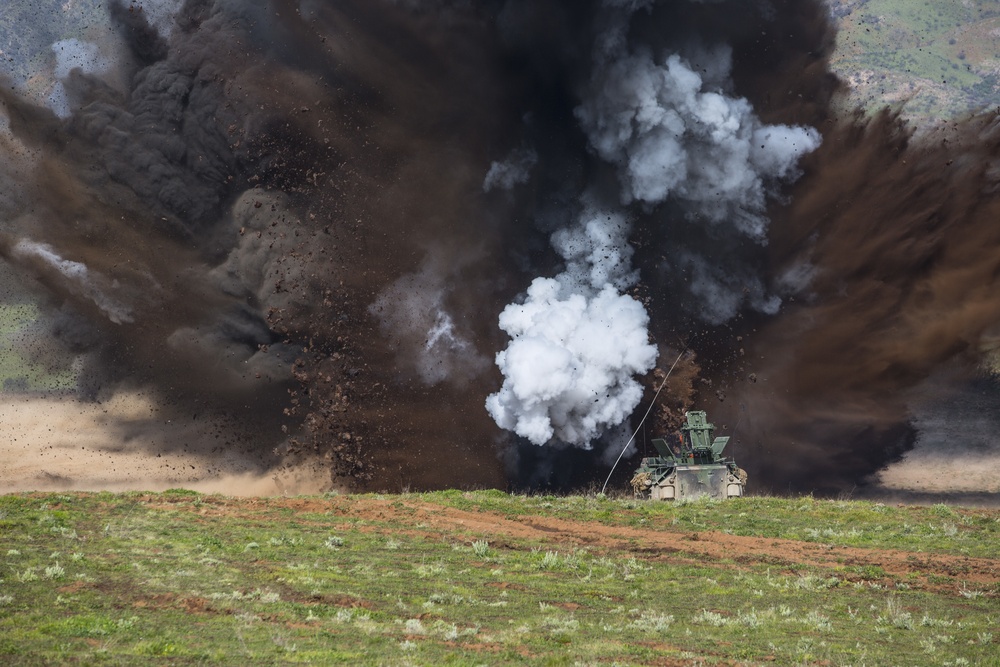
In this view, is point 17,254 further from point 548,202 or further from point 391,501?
point 548,202

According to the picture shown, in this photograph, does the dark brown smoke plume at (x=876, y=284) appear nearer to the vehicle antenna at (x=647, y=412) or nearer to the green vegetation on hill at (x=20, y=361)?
the vehicle antenna at (x=647, y=412)

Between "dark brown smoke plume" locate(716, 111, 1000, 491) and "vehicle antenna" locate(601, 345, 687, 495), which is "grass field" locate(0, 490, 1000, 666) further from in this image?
"dark brown smoke plume" locate(716, 111, 1000, 491)

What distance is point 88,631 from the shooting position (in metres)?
21.5

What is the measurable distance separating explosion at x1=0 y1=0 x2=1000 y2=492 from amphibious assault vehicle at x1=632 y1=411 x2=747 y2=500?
285cm

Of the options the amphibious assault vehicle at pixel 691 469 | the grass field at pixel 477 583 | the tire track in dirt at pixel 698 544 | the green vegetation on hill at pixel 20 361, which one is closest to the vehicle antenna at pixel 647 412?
the amphibious assault vehicle at pixel 691 469

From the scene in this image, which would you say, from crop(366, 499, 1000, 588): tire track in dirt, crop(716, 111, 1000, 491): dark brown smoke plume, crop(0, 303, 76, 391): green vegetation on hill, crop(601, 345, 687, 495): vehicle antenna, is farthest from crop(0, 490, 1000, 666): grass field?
crop(0, 303, 76, 391): green vegetation on hill

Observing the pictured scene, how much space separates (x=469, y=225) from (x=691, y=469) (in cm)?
1736

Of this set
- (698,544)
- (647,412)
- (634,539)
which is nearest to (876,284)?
(647,412)

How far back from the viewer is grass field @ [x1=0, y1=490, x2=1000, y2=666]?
22.8 m

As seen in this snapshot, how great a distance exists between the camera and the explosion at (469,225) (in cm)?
5500

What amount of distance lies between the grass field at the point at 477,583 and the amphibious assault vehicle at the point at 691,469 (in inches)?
319

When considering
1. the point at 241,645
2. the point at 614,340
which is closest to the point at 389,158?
the point at 614,340

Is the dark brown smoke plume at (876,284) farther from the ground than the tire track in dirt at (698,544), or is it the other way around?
the dark brown smoke plume at (876,284)

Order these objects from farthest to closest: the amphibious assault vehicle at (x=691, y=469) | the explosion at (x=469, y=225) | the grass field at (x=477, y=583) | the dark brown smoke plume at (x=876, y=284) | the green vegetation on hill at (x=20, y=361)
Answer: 1. the green vegetation on hill at (x=20, y=361)
2. the amphibious assault vehicle at (x=691, y=469)
3. the explosion at (x=469, y=225)
4. the dark brown smoke plume at (x=876, y=284)
5. the grass field at (x=477, y=583)
